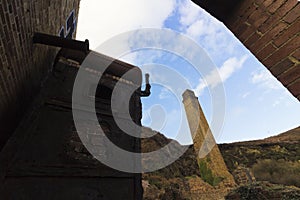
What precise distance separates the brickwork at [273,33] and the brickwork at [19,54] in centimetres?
236

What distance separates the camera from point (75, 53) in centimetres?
385

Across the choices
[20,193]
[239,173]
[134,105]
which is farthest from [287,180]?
[20,193]

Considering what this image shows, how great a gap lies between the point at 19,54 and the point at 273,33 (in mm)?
3083

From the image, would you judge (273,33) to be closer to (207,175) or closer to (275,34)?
(275,34)

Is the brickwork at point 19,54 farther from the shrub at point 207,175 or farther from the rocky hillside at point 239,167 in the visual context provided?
the shrub at point 207,175

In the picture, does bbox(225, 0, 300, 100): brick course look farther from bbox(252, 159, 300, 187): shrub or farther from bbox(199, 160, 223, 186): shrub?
bbox(252, 159, 300, 187): shrub

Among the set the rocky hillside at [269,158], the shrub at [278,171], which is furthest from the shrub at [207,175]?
the shrub at [278,171]

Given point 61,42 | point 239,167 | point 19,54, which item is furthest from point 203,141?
point 19,54

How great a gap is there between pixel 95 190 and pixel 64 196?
0.43 metres

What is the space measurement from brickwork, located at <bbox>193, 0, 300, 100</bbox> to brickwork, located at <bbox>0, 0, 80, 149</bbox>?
2.36m

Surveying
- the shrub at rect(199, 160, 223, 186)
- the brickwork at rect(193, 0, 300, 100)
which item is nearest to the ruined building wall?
the shrub at rect(199, 160, 223, 186)

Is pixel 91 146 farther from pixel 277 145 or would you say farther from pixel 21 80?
pixel 277 145

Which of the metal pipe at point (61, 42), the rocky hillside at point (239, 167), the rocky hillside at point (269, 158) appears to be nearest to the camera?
the metal pipe at point (61, 42)

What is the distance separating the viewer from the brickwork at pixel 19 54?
7.59ft
